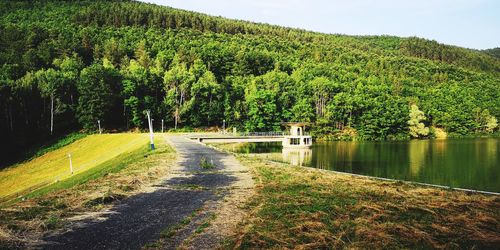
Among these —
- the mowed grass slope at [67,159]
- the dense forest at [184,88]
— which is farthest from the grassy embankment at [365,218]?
the dense forest at [184,88]

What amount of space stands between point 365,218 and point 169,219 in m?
5.86

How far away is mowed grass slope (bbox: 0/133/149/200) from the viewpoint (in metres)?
42.0

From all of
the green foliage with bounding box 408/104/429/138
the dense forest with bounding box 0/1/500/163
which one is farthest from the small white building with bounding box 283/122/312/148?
the green foliage with bounding box 408/104/429/138

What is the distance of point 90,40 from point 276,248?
119176mm

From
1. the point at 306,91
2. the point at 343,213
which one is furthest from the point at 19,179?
the point at 306,91

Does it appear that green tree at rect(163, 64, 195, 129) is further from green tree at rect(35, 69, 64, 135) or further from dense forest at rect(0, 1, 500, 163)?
green tree at rect(35, 69, 64, 135)

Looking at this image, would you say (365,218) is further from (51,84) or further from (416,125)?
(416,125)

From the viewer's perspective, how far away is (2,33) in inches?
4099

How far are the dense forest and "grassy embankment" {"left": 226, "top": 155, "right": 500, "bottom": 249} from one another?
59.6 meters

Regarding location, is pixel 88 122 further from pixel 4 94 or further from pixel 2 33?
pixel 2 33

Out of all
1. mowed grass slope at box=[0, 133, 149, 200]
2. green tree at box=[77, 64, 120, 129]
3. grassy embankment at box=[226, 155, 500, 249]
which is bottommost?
mowed grass slope at box=[0, 133, 149, 200]

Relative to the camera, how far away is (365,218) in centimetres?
1142

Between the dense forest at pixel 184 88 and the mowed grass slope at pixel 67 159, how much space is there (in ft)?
29.3

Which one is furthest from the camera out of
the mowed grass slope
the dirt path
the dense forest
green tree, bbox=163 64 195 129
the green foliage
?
the green foliage
